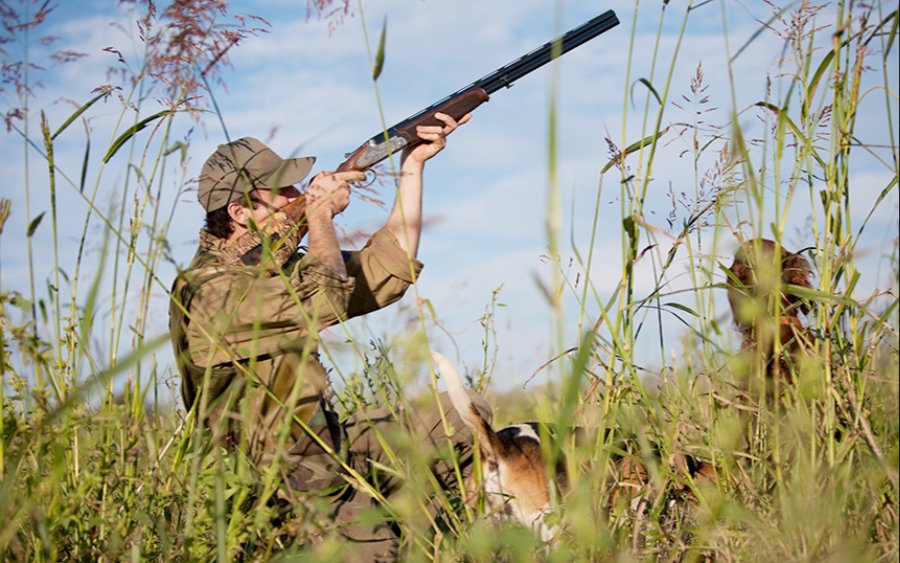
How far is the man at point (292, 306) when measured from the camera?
254 cm

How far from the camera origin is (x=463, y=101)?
3885 millimetres

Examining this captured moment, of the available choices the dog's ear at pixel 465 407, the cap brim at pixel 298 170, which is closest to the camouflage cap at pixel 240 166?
the cap brim at pixel 298 170

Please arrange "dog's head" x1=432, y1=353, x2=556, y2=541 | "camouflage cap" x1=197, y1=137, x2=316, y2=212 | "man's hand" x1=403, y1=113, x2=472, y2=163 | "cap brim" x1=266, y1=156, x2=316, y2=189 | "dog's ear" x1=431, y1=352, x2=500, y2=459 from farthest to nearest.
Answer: "man's hand" x1=403, y1=113, x2=472, y2=163
"cap brim" x1=266, y1=156, x2=316, y2=189
"camouflage cap" x1=197, y1=137, x2=316, y2=212
"dog's head" x1=432, y1=353, x2=556, y2=541
"dog's ear" x1=431, y1=352, x2=500, y2=459

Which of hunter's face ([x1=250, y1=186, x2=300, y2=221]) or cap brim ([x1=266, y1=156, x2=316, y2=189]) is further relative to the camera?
cap brim ([x1=266, y1=156, x2=316, y2=189])

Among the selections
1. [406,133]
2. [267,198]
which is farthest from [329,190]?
[406,133]

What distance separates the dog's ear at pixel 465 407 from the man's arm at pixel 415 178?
0.70 metres

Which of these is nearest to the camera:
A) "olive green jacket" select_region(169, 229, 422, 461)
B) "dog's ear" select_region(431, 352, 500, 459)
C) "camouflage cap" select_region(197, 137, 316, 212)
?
"dog's ear" select_region(431, 352, 500, 459)

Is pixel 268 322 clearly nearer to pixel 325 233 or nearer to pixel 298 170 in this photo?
pixel 325 233

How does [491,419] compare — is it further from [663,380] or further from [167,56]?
[167,56]

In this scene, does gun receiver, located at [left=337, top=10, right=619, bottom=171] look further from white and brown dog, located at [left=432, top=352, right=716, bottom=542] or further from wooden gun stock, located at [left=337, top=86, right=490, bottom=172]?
white and brown dog, located at [left=432, top=352, right=716, bottom=542]

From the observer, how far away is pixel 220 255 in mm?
3170

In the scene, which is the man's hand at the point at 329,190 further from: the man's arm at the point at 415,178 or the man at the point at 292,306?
the man's arm at the point at 415,178

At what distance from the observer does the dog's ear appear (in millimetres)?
2182

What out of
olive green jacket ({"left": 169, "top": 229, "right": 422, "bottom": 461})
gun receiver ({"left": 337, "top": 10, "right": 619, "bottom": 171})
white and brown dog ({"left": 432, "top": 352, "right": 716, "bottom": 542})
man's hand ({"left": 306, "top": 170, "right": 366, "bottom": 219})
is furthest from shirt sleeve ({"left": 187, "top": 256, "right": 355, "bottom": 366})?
gun receiver ({"left": 337, "top": 10, "right": 619, "bottom": 171})
